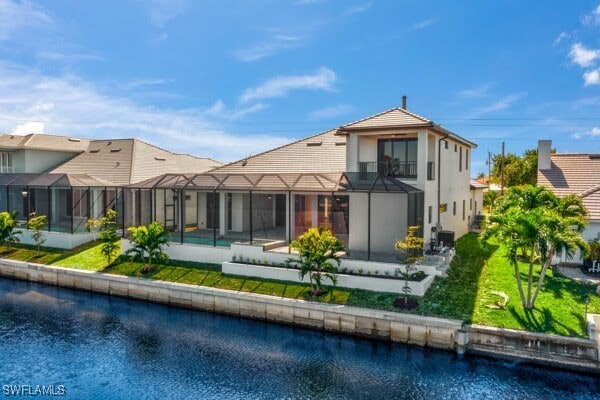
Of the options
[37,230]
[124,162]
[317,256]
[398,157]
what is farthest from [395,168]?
[37,230]

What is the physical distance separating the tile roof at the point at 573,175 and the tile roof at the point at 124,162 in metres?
25.8

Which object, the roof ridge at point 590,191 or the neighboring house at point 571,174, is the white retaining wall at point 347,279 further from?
the roof ridge at point 590,191

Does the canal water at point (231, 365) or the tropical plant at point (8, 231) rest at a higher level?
the tropical plant at point (8, 231)

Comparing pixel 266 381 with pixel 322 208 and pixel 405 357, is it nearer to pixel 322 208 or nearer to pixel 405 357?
pixel 405 357

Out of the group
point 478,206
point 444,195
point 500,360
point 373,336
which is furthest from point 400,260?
point 478,206

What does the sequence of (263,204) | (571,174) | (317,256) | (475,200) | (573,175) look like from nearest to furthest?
(317,256) < (573,175) < (571,174) < (263,204) < (475,200)

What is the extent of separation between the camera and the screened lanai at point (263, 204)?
20234 millimetres

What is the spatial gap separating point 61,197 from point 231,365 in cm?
2401

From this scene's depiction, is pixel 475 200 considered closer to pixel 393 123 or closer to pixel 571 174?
pixel 571 174

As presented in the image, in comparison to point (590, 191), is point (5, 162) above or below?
above

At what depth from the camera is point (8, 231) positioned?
2530 centimetres

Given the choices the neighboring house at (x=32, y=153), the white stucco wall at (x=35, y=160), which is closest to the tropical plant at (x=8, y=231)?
the white stucco wall at (x=35, y=160)

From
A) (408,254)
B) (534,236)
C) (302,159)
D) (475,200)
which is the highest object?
(302,159)

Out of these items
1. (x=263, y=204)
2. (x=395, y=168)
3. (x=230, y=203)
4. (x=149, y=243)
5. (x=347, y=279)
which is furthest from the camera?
(x=263, y=204)
